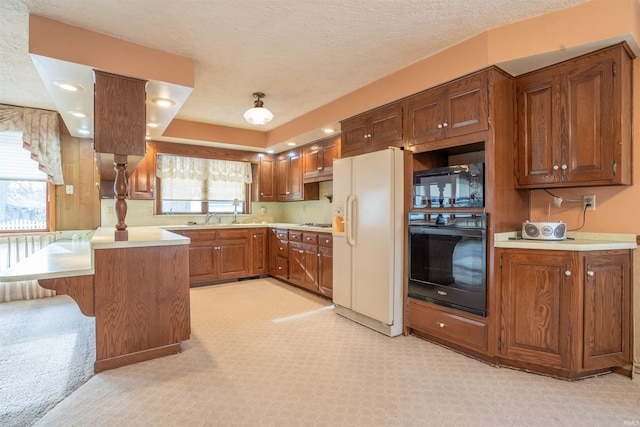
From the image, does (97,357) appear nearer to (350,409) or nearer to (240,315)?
(240,315)

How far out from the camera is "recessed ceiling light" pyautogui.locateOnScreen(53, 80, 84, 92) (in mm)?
2616

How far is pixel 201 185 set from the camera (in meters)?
5.48

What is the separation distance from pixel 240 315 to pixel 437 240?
7.31 ft

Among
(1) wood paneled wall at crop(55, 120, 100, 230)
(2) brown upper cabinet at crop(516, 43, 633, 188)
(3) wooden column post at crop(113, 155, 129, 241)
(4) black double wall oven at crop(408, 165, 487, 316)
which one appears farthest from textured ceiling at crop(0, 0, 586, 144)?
(1) wood paneled wall at crop(55, 120, 100, 230)

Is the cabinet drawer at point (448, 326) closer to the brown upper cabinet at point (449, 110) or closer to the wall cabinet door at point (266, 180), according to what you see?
the brown upper cabinet at point (449, 110)

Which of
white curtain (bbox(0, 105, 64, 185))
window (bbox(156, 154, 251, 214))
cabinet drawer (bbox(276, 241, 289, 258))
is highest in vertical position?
white curtain (bbox(0, 105, 64, 185))

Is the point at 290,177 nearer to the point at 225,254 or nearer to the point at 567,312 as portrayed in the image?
the point at 225,254

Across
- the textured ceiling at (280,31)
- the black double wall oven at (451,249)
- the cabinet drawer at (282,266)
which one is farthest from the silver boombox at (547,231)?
the cabinet drawer at (282,266)

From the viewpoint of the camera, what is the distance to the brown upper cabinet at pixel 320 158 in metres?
4.39

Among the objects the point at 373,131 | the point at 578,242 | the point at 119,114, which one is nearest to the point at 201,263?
the point at 119,114

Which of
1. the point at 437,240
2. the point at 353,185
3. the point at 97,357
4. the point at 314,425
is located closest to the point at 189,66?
the point at 353,185

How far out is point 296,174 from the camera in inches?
206

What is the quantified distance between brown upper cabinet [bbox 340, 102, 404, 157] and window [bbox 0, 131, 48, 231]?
4160mm

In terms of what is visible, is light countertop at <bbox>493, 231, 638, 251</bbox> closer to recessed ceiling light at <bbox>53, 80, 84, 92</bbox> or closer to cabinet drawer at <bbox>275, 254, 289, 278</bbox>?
cabinet drawer at <bbox>275, 254, 289, 278</bbox>
